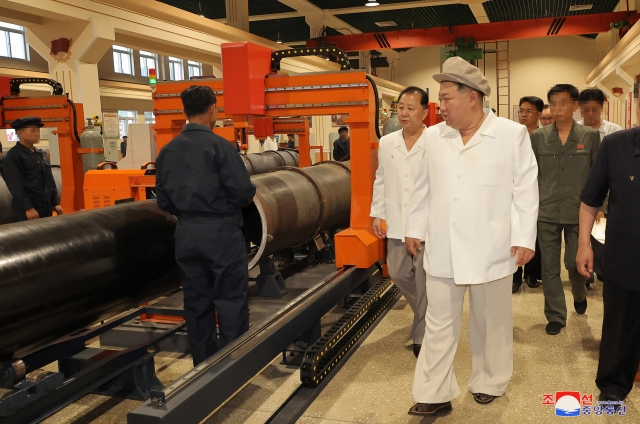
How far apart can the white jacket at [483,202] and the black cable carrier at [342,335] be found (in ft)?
3.09

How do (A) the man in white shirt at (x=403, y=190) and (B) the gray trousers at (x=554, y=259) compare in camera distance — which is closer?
(A) the man in white shirt at (x=403, y=190)

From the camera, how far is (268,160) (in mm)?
9906

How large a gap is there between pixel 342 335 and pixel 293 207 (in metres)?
1.11

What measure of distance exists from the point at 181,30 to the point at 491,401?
8498 millimetres

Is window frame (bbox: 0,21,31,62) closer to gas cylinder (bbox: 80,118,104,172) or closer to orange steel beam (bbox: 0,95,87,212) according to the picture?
orange steel beam (bbox: 0,95,87,212)

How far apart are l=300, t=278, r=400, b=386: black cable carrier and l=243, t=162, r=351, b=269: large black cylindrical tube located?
706mm

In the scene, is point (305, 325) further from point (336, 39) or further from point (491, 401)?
point (336, 39)

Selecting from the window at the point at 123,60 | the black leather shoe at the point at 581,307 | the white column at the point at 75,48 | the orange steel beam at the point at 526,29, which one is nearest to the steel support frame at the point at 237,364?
the black leather shoe at the point at 581,307

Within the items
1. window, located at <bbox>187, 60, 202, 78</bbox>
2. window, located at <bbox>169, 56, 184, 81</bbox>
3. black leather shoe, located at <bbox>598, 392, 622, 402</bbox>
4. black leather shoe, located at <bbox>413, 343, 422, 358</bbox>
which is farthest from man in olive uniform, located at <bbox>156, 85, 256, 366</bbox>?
window, located at <bbox>187, 60, 202, 78</bbox>

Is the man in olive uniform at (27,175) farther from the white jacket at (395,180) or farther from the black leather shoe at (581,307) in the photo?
the black leather shoe at (581,307)

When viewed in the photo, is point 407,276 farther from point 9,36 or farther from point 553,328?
point 9,36

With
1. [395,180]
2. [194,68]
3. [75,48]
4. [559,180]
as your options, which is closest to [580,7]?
[75,48]

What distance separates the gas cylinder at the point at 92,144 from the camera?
5988mm

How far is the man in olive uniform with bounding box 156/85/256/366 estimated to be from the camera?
2.95 metres
